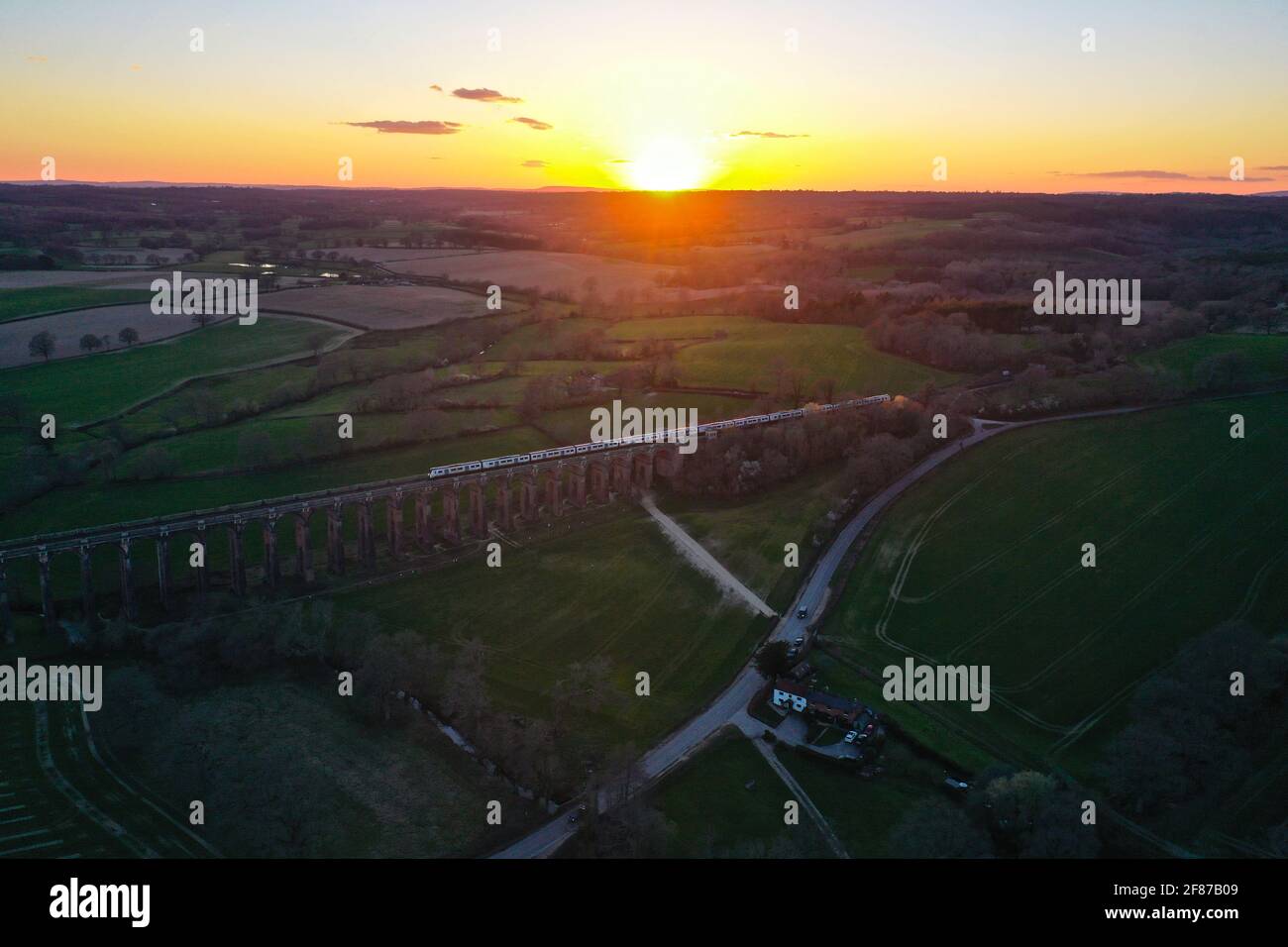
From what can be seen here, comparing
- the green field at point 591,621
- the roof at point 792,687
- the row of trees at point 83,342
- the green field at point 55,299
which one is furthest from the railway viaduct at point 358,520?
the green field at point 55,299

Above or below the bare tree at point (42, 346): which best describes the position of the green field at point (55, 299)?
above

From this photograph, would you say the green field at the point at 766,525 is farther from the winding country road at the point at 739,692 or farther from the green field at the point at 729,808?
the green field at the point at 729,808

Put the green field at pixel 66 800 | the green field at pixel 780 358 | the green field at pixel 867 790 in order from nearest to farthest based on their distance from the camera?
the green field at pixel 66 800 → the green field at pixel 867 790 → the green field at pixel 780 358

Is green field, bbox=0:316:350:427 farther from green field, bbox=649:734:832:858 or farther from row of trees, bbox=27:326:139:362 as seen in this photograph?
green field, bbox=649:734:832:858

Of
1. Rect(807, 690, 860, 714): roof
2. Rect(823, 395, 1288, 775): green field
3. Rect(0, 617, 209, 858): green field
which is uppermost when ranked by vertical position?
Rect(823, 395, 1288, 775): green field

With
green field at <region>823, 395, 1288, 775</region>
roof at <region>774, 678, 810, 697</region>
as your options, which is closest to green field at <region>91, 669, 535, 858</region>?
roof at <region>774, 678, 810, 697</region>

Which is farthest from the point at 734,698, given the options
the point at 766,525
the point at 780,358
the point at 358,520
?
the point at 780,358

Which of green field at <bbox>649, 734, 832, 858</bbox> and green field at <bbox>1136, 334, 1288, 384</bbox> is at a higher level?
green field at <bbox>1136, 334, 1288, 384</bbox>

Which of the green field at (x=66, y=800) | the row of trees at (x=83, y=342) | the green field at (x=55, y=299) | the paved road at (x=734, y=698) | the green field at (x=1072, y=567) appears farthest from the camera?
the green field at (x=55, y=299)
